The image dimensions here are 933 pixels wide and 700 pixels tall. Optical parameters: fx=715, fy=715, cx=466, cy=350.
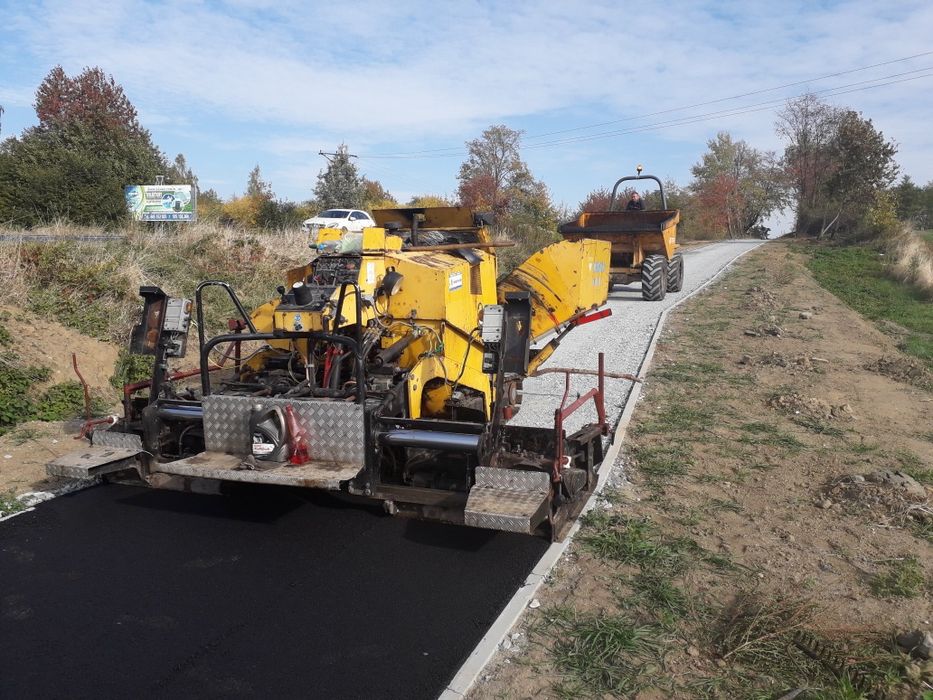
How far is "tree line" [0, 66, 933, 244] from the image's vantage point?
1795cm

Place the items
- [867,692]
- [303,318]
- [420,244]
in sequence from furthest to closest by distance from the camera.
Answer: [420,244], [303,318], [867,692]

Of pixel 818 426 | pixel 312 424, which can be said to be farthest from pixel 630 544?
pixel 818 426

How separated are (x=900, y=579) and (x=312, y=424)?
3549 mm

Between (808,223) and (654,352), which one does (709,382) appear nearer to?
(654,352)

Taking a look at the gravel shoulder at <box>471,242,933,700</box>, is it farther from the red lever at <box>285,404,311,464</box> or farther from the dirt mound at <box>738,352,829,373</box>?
the red lever at <box>285,404,311,464</box>

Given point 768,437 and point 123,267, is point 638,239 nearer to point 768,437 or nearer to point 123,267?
point 768,437

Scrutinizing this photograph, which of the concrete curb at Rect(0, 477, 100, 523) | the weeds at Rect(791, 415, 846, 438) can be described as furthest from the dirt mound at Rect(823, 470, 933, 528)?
the concrete curb at Rect(0, 477, 100, 523)

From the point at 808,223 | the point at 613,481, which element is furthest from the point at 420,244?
the point at 808,223

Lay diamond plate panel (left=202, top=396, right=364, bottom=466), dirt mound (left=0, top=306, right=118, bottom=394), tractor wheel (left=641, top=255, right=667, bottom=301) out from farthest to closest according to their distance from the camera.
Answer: tractor wheel (left=641, top=255, right=667, bottom=301), dirt mound (left=0, top=306, right=118, bottom=394), diamond plate panel (left=202, top=396, right=364, bottom=466)

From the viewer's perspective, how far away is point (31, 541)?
15.7ft

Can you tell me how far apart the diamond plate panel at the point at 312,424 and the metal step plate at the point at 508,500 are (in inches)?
31.6

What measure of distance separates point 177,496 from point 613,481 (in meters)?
3.47

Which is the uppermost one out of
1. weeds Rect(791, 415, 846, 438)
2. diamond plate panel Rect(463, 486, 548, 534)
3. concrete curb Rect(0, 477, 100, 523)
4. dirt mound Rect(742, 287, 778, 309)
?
dirt mound Rect(742, 287, 778, 309)

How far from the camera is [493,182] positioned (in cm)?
4031
